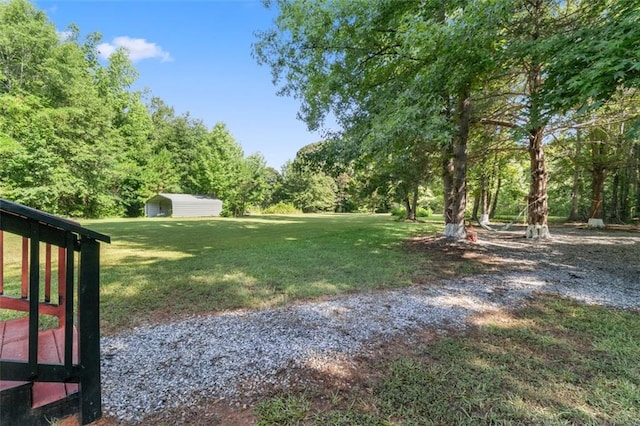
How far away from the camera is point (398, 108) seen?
19.2ft

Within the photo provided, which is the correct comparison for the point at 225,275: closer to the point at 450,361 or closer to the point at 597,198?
the point at 450,361

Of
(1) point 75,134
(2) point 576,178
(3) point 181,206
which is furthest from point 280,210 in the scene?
(2) point 576,178

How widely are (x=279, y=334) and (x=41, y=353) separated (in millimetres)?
1768

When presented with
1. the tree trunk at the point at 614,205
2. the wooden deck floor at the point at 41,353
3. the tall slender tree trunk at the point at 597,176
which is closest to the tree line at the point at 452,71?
the wooden deck floor at the point at 41,353

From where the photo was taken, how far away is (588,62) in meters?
4.12

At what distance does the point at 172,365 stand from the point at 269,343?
0.82 meters

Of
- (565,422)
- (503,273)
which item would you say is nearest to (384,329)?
(565,422)

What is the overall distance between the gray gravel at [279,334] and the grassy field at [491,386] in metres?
0.38

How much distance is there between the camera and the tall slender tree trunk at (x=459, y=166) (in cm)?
846

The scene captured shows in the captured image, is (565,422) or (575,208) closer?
(565,422)

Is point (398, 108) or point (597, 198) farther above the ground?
point (398, 108)

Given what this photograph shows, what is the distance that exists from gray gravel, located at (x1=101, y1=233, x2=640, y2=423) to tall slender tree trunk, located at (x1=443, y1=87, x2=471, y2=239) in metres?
4.20

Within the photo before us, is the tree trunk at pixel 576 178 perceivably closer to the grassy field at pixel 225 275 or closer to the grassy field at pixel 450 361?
the grassy field at pixel 225 275

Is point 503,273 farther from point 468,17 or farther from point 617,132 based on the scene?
point 617,132
